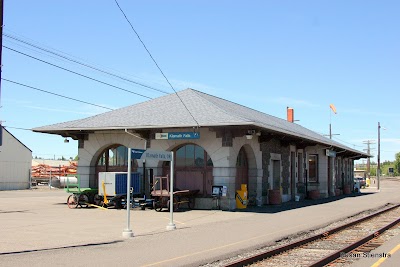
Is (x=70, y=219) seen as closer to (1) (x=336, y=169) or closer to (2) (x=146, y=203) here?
(2) (x=146, y=203)

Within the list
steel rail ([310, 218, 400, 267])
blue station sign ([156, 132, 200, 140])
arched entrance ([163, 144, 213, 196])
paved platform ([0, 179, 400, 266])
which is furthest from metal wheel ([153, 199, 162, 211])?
steel rail ([310, 218, 400, 267])

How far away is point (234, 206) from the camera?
21.1 metres

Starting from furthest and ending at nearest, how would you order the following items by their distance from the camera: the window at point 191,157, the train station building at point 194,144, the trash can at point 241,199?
the window at point 191,157, the trash can at point 241,199, the train station building at point 194,144

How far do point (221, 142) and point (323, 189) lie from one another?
1610cm

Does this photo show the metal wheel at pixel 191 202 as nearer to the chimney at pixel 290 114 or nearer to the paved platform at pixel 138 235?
the paved platform at pixel 138 235

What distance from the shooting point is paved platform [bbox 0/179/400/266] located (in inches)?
365

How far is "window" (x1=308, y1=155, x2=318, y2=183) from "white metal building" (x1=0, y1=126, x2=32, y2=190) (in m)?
25.3

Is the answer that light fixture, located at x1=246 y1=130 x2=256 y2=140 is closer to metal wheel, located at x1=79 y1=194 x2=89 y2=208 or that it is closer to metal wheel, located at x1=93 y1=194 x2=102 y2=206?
metal wheel, located at x1=93 y1=194 x2=102 y2=206

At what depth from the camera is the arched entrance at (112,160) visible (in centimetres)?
2406

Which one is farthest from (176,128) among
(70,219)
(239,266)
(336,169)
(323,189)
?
(336,169)

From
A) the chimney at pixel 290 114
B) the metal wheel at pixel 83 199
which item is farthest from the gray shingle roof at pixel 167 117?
the chimney at pixel 290 114

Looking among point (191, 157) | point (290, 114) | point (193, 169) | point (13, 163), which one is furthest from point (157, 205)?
point (290, 114)

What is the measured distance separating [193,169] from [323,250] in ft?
38.8

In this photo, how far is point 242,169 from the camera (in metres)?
23.2
